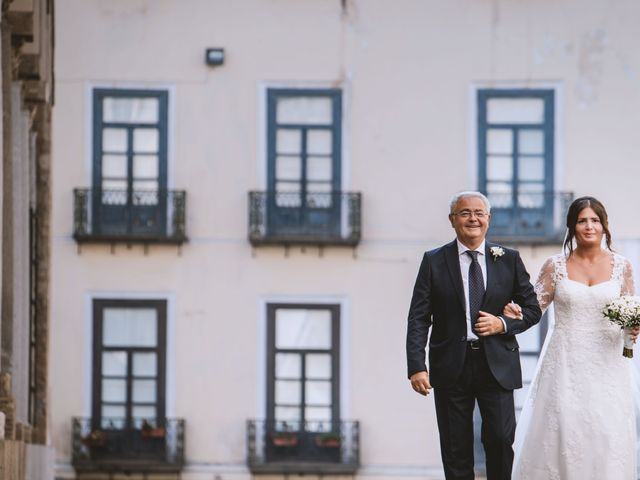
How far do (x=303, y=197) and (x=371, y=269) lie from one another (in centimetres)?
138

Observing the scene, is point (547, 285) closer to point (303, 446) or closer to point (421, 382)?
point (421, 382)

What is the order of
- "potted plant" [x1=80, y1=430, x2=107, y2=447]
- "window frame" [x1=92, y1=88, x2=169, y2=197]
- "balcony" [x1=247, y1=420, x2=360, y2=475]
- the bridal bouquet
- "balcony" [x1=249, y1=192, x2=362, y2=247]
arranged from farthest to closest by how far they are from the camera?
"window frame" [x1=92, y1=88, x2=169, y2=197] → "balcony" [x1=249, y1=192, x2=362, y2=247] → "potted plant" [x1=80, y1=430, x2=107, y2=447] → "balcony" [x1=247, y1=420, x2=360, y2=475] → the bridal bouquet

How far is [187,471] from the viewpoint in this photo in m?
24.7

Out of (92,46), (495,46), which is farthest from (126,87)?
(495,46)

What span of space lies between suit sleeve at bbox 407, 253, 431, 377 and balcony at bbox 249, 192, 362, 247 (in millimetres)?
15660

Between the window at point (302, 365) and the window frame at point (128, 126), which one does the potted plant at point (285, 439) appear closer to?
the window at point (302, 365)

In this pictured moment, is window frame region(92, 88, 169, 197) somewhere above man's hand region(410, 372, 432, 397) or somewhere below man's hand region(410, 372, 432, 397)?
above

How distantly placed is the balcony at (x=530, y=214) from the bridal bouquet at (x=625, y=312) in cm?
1499

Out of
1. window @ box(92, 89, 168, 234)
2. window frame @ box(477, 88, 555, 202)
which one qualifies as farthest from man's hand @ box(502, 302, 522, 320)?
window @ box(92, 89, 168, 234)

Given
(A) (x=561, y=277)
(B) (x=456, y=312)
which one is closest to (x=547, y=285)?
(A) (x=561, y=277)

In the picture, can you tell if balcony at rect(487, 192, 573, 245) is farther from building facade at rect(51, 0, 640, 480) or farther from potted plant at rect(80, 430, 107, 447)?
potted plant at rect(80, 430, 107, 447)

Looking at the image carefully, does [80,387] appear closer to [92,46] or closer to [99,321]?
[99,321]

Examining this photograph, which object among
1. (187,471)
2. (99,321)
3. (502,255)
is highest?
(502,255)

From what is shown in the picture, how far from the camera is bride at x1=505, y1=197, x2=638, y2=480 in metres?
9.68
